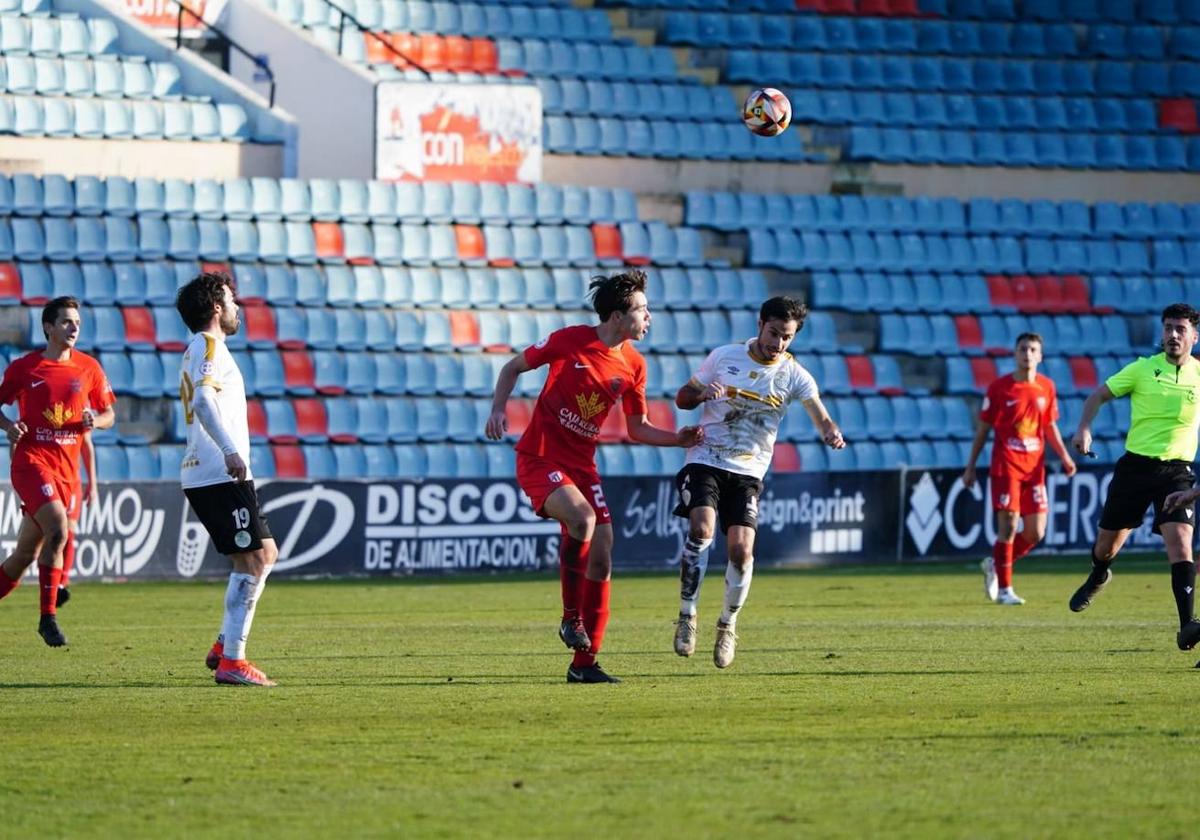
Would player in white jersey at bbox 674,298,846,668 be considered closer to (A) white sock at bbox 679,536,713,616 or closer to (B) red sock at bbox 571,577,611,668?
(A) white sock at bbox 679,536,713,616

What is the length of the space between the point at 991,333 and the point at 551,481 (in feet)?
54.8

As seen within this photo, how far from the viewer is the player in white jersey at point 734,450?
1156 centimetres

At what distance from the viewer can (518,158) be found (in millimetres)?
25312

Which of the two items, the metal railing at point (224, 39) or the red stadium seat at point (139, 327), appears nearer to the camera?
the red stadium seat at point (139, 327)

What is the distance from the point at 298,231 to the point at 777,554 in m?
6.68

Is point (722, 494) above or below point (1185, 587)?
above

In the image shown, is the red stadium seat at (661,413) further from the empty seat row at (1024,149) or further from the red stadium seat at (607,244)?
the empty seat row at (1024,149)

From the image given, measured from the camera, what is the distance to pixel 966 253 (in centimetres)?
2744

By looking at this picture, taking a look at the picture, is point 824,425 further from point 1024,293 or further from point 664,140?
point 1024,293

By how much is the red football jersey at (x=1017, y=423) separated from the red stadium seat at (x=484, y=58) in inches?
419

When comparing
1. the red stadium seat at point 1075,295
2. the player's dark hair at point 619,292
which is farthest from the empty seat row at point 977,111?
the player's dark hair at point 619,292

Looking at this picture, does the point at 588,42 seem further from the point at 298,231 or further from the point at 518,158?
the point at 298,231

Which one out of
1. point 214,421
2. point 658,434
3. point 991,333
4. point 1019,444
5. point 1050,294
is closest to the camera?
point 214,421

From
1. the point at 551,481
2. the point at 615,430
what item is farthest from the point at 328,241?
the point at 551,481
